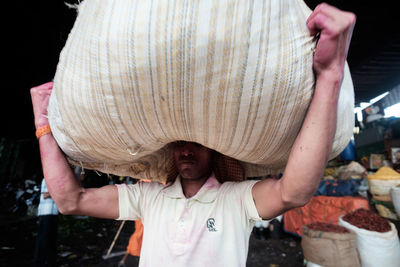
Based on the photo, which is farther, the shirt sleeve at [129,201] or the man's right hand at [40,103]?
the shirt sleeve at [129,201]

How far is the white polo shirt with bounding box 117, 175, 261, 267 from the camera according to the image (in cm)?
101

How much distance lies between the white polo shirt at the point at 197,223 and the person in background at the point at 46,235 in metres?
2.94

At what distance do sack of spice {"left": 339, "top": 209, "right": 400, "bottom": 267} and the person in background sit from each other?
4.00 metres

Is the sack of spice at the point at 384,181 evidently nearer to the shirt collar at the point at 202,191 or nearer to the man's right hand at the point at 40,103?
the shirt collar at the point at 202,191

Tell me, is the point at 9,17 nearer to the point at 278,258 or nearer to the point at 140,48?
the point at 140,48

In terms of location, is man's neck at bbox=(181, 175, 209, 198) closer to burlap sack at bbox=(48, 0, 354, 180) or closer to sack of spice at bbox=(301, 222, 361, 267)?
burlap sack at bbox=(48, 0, 354, 180)

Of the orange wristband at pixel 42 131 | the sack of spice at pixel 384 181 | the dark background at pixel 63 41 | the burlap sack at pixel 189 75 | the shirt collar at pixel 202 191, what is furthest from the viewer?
the sack of spice at pixel 384 181

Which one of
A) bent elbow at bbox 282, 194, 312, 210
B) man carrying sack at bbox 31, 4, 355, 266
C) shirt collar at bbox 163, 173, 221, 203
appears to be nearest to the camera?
man carrying sack at bbox 31, 4, 355, 266

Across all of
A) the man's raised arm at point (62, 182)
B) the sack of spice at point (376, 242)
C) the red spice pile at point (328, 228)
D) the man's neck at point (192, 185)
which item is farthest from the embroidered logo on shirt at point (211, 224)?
the sack of spice at point (376, 242)

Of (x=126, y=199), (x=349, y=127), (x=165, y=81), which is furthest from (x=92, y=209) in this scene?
(x=349, y=127)

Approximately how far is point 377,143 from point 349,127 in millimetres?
6387

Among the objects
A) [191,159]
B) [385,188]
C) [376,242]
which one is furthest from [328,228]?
[191,159]

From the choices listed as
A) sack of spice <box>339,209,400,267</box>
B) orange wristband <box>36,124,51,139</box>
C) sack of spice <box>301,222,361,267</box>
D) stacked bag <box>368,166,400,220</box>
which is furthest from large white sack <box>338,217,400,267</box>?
orange wristband <box>36,124,51,139</box>

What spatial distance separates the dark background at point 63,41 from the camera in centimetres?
260
